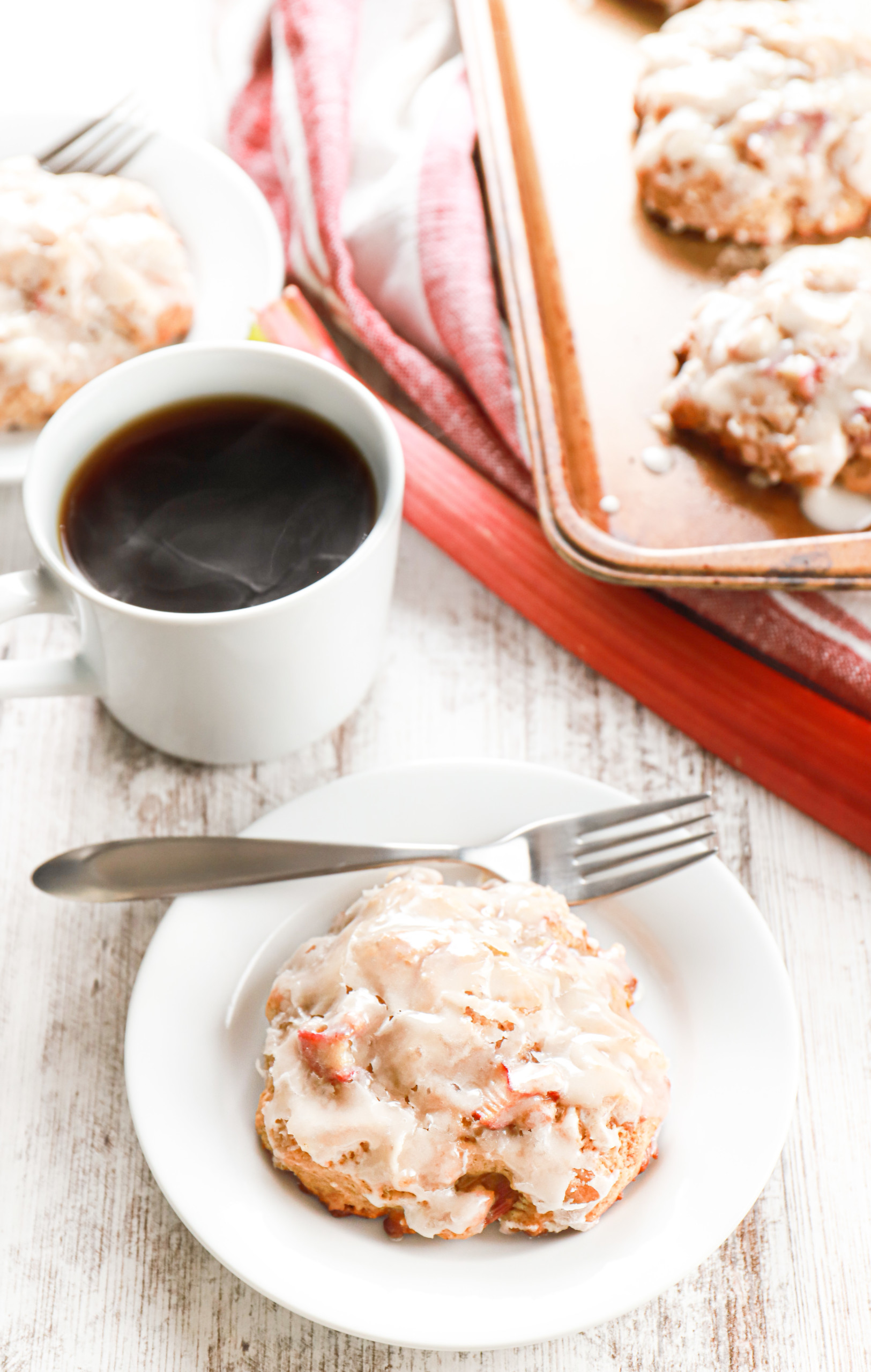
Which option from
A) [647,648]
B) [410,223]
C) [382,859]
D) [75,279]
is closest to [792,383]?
[647,648]

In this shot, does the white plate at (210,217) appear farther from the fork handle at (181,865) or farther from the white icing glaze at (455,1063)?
the white icing glaze at (455,1063)

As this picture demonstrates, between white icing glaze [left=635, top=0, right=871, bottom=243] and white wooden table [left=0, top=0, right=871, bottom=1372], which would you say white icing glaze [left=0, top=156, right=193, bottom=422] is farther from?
white icing glaze [left=635, top=0, right=871, bottom=243]

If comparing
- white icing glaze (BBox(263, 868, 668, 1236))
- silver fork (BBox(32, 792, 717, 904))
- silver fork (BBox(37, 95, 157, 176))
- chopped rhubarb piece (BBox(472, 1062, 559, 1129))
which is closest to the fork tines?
silver fork (BBox(32, 792, 717, 904))

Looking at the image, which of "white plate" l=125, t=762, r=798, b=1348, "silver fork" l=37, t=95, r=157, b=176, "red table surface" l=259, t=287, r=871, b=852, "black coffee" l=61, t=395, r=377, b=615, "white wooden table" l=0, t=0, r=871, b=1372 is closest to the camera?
"white plate" l=125, t=762, r=798, b=1348

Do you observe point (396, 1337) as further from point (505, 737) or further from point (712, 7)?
point (712, 7)

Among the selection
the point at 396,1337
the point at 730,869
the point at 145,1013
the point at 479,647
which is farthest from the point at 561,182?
the point at 396,1337

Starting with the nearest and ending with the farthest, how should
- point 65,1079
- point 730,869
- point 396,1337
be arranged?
1. point 396,1337
2. point 65,1079
3. point 730,869
